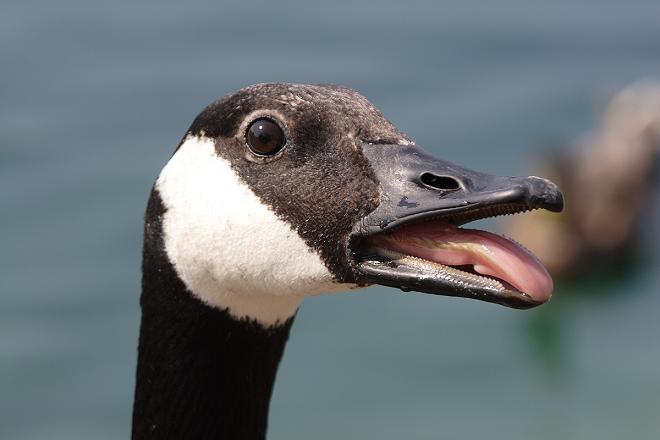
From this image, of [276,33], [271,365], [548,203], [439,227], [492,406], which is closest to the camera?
[548,203]

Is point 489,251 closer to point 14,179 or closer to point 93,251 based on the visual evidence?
point 93,251

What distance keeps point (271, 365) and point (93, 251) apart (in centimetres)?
745

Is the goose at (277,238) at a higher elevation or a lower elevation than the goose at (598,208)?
lower

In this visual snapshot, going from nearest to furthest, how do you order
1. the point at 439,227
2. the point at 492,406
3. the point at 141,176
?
the point at 439,227 → the point at 492,406 → the point at 141,176

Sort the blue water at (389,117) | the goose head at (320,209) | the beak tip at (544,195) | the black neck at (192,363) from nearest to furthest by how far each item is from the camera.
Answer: the beak tip at (544,195), the goose head at (320,209), the black neck at (192,363), the blue water at (389,117)

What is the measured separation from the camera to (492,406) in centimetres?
1110

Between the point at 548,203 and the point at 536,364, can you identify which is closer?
the point at 548,203

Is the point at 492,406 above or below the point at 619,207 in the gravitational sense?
below

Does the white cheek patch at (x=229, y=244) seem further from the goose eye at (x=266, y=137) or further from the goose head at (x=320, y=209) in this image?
the goose eye at (x=266, y=137)

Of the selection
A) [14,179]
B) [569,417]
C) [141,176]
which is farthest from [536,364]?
[14,179]

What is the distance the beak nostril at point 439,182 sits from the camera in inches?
137

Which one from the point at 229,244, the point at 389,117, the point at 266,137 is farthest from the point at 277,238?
the point at 389,117

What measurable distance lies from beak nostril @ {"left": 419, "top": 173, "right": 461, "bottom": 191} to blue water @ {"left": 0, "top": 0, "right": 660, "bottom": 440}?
700cm

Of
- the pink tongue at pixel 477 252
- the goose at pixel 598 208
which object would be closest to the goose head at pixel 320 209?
the pink tongue at pixel 477 252
